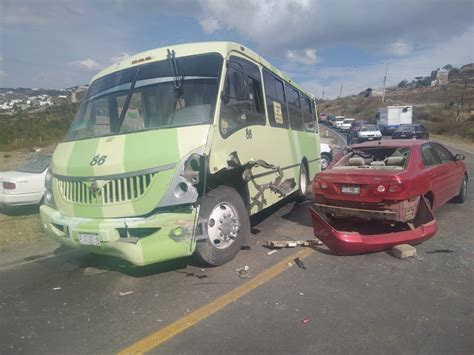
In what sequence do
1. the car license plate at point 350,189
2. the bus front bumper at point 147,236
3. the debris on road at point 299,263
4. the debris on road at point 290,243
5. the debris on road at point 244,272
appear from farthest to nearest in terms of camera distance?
1. the car license plate at point 350,189
2. the debris on road at point 290,243
3. the debris on road at point 299,263
4. the debris on road at point 244,272
5. the bus front bumper at point 147,236

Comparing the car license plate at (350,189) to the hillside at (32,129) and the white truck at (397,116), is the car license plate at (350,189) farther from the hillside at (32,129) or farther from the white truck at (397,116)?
the white truck at (397,116)

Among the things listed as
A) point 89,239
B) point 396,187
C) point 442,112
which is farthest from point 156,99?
point 442,112

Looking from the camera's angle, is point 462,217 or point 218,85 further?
point 462,217

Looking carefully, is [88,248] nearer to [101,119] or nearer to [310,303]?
[101,119]

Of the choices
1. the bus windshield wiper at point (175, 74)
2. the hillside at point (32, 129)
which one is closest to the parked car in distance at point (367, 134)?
the hillside at point (32, 129)

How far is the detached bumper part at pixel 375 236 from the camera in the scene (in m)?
5.28

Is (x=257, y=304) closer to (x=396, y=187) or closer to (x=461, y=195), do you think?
(x=396, y=187)

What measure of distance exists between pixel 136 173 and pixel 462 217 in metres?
6.10

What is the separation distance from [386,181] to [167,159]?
3187mm

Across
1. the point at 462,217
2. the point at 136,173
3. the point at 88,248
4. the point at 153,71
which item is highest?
the point at 153,71

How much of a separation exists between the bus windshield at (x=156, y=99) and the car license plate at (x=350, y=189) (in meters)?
2.47

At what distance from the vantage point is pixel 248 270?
491 cm

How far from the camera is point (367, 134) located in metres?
32.3

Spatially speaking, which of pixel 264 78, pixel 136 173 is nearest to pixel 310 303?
pixel 136 173
